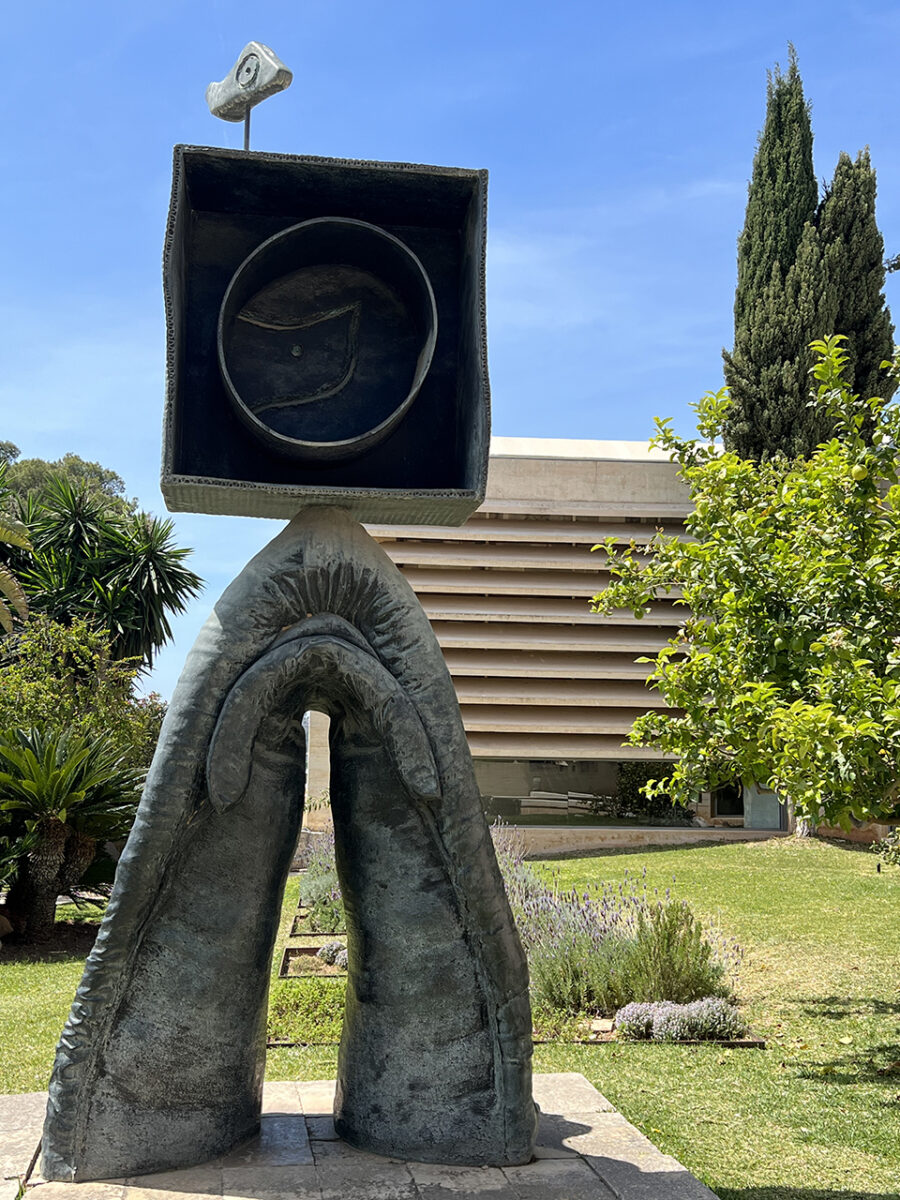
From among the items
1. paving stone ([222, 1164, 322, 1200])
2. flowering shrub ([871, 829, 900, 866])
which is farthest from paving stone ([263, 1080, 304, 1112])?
flowering shrub ([871, 829, 900, 866])

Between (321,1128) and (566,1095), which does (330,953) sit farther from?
(321,1128)

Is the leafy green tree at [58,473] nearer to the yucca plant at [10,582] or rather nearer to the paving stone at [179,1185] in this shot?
the yucca plant at [10,582]

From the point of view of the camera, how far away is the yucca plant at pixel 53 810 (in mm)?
10477

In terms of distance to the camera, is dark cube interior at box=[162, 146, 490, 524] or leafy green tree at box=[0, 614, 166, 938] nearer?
dark cube interior at box=[162, 146, 490, 524]

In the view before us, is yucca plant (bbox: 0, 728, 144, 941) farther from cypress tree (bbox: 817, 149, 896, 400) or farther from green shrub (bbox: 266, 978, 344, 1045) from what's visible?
cypress tree (bbox: 817, 149, 896, 400)

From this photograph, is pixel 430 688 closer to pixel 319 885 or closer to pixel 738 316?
pixel 319 885

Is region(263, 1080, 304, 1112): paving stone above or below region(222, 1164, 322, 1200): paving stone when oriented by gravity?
above

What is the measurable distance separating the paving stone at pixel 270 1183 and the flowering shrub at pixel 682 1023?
449 cm

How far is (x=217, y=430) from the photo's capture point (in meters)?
4.34

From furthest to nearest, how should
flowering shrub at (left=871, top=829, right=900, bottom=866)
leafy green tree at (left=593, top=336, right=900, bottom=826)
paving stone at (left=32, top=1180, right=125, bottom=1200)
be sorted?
1. flowering shrub at (left=871, top=829, right=900, bottom=866)
2. leafy green tree at (left=593, top=336, right=900, bottom=826)
3. paving stone at (left=32, top=1180, right=125, bottom=1200)

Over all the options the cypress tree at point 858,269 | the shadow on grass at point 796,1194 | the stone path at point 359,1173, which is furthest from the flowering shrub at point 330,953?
the cypress tree at point 858,269

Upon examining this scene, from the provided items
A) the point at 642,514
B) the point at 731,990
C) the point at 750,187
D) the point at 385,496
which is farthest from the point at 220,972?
the point at 750,187

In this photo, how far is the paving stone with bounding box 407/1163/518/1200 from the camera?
3629 mm

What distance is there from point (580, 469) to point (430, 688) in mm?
17973
